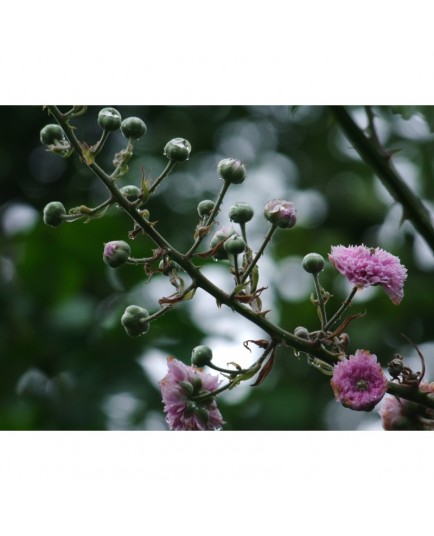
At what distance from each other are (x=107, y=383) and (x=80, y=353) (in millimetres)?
86

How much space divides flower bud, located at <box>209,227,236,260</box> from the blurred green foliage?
37 cm

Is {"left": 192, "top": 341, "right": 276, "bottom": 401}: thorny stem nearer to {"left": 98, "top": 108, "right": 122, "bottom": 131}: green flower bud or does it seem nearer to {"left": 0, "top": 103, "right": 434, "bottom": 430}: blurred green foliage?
{"left": 98, "top": 108, "right": 122, "bottom": 131}: green flower bud

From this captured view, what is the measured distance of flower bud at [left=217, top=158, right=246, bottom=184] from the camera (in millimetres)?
784

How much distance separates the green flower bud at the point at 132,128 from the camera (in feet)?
2.62

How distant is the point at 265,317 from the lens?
28.9 inches

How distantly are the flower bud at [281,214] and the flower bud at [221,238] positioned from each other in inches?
1.4

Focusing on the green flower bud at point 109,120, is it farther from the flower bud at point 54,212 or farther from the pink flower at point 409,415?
the pink flower at point 409,415

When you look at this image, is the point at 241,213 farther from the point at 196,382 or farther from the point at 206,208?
the point at 196,382

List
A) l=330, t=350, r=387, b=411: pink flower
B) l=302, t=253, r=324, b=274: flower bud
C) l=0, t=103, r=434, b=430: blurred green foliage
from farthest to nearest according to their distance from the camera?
l=0, t=103, r=434, b=430: blurred green foliage, l=302, t=253, r=324, b=274: flower bud, l=330, t=350, r=387, b=411: pink flower

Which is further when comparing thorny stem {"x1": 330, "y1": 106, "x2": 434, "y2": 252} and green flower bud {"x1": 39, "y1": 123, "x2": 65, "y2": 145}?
thorny stem {"x1": 330, "y1": 106, "x2": 434, "y2": 252}

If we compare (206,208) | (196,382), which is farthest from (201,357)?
(206,208)

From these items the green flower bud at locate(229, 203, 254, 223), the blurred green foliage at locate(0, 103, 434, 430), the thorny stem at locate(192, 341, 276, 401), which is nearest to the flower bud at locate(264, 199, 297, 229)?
the green flower bud at locate(229, 203, 254, 223)

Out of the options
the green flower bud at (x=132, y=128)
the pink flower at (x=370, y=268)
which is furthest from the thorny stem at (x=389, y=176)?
the green flower bud at (x=132, y=128)

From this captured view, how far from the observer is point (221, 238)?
2.60ft
